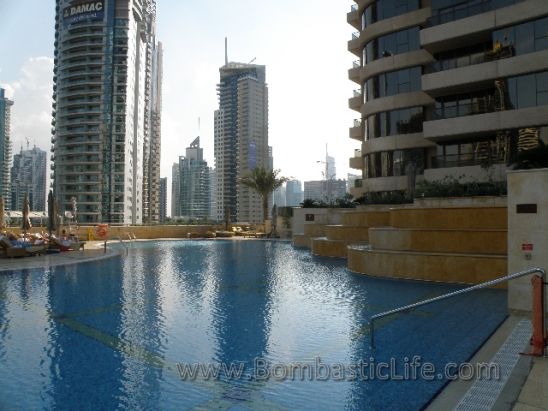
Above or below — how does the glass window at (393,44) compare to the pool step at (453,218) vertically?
above

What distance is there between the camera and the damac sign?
108 m

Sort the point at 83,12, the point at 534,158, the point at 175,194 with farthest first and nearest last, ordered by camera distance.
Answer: the point at 175,194, the point at 83,12, the point at 534,158

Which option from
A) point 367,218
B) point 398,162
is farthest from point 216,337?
point 398,162

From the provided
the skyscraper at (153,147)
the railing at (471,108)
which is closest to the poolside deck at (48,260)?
the railing at (471,108)

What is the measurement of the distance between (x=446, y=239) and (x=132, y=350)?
11.8 m

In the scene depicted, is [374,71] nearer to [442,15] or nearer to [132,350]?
[442,15]

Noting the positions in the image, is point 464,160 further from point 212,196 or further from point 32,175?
point 32,175

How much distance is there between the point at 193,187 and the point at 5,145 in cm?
6860

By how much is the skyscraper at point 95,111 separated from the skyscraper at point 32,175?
69725 millimetres

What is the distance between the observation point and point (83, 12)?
109 m

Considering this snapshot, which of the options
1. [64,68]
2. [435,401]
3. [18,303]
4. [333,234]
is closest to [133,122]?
[64,68]

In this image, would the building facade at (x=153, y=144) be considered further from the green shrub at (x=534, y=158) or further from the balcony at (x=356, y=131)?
the green shrub at (x=534, y=158)

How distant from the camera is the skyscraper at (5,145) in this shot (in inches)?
5448

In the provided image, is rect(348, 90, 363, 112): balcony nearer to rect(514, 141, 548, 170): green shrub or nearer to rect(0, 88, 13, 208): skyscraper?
rect(514, 141, 548, 170): green shrub
